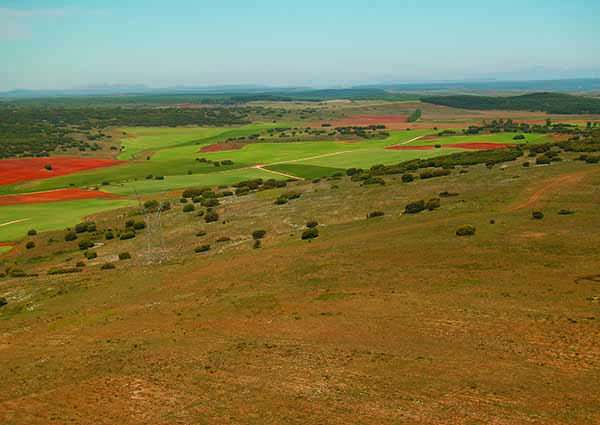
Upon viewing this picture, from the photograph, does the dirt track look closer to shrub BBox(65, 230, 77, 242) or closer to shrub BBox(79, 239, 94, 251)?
shrub BBox(79, 239, 94, 251)

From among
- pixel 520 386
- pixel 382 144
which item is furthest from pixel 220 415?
pixel 382 144

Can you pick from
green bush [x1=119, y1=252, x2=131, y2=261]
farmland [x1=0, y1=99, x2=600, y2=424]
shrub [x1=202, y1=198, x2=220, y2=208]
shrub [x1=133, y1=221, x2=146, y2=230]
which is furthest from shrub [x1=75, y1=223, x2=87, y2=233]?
green bush [x1=119, y1=252, x2=131, y2=261]

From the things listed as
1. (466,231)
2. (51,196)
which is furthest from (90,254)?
(51,196)

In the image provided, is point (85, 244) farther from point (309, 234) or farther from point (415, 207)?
point (415, 207)

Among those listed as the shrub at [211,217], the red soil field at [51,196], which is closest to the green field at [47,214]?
the red soil field at [51,196]

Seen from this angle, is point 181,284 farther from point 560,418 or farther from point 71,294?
point 560,418
